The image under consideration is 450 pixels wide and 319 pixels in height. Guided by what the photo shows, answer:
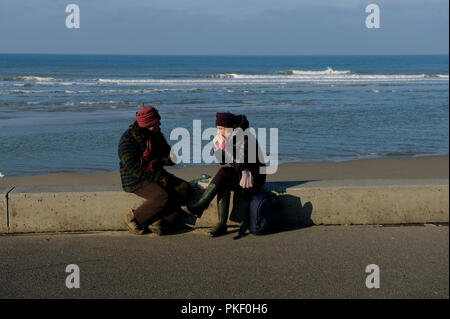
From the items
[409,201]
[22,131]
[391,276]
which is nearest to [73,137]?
[22,131]

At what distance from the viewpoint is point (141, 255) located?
5070 millimetres

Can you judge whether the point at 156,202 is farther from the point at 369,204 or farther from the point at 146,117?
the point at 369,204

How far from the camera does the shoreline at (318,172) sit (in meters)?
9.09

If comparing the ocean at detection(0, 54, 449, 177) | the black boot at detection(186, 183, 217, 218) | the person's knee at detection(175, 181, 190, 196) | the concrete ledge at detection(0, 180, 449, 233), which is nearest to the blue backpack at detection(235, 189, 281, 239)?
the concrete ledge at detection(0, 180, 449, 233)

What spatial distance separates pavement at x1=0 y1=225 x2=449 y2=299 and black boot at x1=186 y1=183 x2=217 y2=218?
221 millimetres

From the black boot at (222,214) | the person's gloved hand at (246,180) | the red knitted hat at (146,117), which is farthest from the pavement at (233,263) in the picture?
the red knitted hat at (146,117)

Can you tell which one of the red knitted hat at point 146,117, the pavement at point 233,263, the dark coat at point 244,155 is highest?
the red knitted hat at point 146,117

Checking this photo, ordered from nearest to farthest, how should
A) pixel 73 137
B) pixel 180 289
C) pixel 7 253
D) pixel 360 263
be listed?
1. pixel 180 289
2. pixel 360 263
3. pixel 7 253
4. pixel 73 137

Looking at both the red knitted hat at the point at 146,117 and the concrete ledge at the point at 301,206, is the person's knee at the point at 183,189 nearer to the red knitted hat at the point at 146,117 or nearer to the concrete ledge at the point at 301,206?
the concrete ledge at the point at 301,206

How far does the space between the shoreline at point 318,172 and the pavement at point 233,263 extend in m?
3.49

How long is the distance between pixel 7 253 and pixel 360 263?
3.20 m

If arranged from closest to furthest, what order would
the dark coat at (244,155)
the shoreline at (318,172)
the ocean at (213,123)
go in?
the dark coat at (244,155), the shoreline at (318,172), the ocean at (213,123)
